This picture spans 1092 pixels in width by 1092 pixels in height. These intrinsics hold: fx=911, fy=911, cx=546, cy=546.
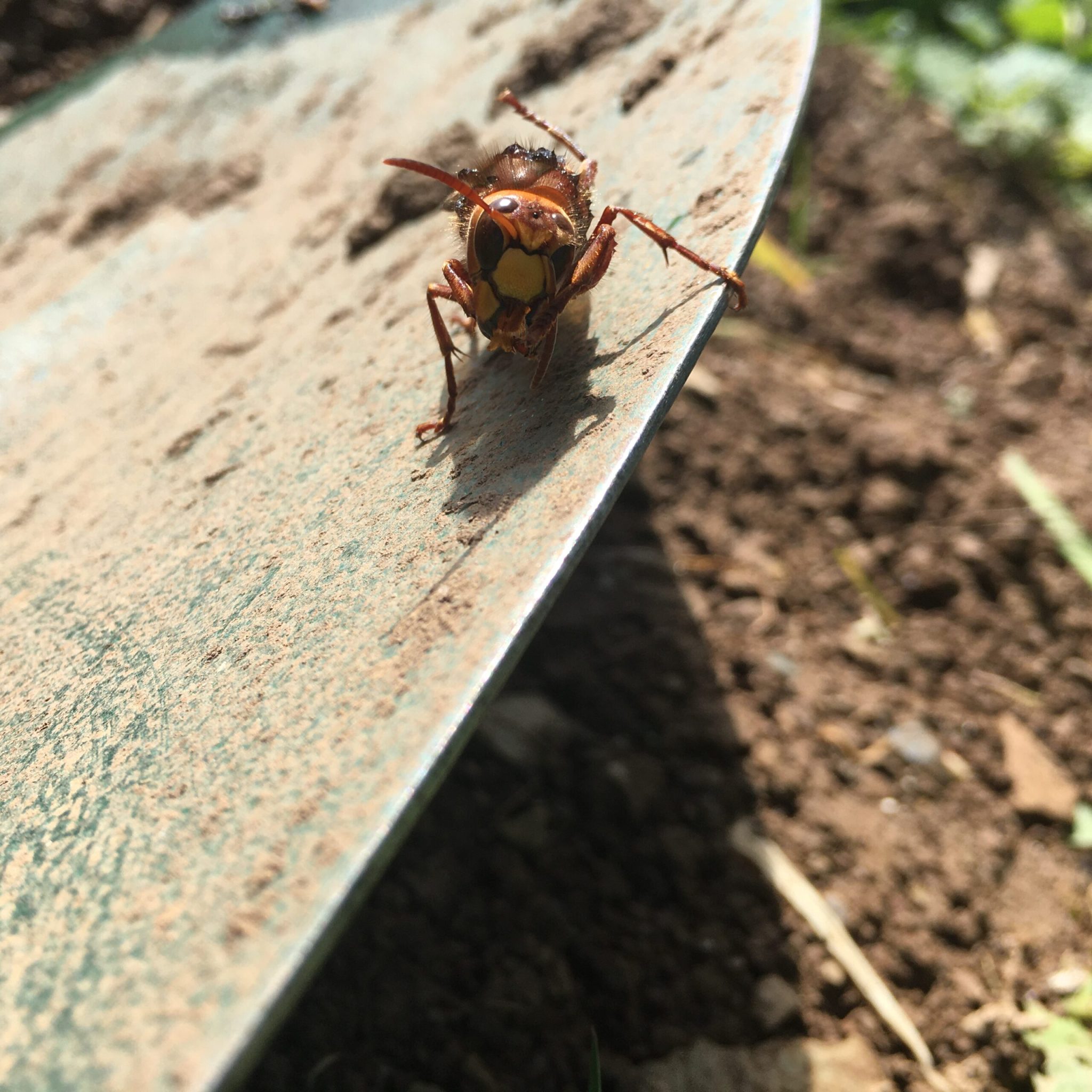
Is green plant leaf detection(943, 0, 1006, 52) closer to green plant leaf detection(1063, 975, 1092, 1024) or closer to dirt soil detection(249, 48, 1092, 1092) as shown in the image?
dirt soil detection(249, 48, 1092, 1092)

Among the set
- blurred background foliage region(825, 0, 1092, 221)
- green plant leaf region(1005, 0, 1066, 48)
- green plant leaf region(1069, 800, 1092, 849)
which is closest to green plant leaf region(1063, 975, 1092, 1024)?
green plant leaf region(1069, 800, 1092, 849)

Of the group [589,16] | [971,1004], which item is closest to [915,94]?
[589,16]

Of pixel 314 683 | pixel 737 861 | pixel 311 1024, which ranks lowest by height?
pixel 737 861

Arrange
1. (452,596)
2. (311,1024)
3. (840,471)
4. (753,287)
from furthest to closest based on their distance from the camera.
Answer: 1. (753,287)
2. (840,471)
3. (311,1024)
4. (452,596)

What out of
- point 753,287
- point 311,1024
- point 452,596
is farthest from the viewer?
point 753,287

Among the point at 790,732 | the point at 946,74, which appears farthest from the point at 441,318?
the point at 946,74

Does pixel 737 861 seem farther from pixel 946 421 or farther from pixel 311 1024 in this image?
pixel 946 421
